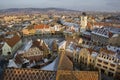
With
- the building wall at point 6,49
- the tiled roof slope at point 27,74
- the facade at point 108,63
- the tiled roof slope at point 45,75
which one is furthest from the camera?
the building wall at point 6,49

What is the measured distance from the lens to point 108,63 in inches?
1791

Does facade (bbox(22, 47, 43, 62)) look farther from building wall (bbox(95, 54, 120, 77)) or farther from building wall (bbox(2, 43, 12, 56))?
building wall (bbox(95, 54, 120, 77))

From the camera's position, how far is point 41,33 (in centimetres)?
9938

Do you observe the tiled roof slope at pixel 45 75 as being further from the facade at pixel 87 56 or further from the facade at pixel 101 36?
the facade at pixel 101 36

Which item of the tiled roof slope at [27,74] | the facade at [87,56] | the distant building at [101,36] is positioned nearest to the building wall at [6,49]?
the facade at [87,56]

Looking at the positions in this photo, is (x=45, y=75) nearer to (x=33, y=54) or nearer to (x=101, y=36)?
(x=33, y=54)

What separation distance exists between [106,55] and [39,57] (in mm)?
17162

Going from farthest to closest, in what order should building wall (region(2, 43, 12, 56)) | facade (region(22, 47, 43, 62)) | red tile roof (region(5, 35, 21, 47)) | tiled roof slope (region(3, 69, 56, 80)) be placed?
red tile roof (region(5, 35, 21, 47)), building wall (region(2, 43, 12, 56)), facade (region(22, 47, 43, 62)), tiled roof slope (region(3, 69, 56, 80))

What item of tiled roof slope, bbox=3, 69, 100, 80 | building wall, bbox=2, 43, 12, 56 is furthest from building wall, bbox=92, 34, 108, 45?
tiled roof slope, bbox=3, 69, 100, 80

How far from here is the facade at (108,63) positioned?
44.6m

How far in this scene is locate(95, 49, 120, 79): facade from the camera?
4462cm

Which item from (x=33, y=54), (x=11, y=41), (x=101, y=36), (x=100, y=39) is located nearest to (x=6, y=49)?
(x=11, y=41)

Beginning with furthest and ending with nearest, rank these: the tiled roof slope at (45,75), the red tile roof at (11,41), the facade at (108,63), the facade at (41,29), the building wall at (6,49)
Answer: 1. the facade at (41,29)
2. the red tile roof at (11,41)
3. the building wall at (6,49)
4. the facade at (108,63)
5. the tiled roof slope at (45,75)

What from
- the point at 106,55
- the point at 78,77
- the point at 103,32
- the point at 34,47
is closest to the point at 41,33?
the point at 103,32
